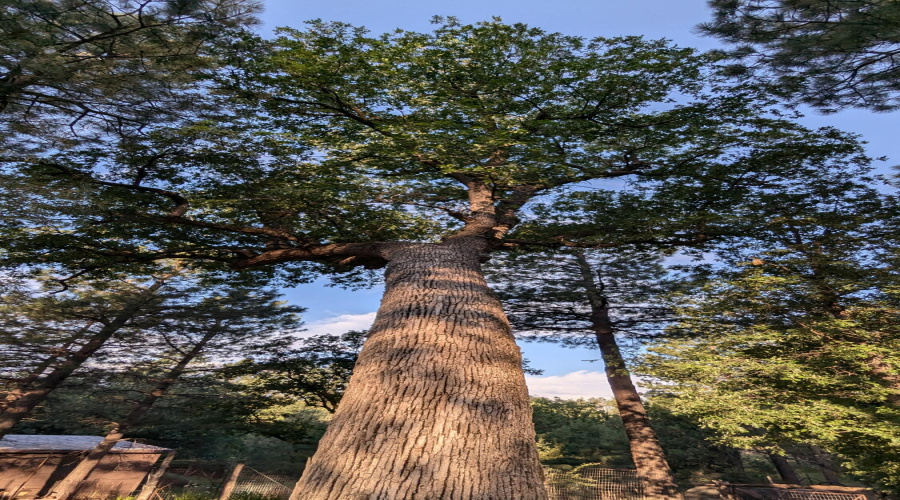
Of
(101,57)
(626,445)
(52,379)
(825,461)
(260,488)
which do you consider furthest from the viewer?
(626,445)

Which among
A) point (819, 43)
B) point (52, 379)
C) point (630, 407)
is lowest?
point (52, 379)

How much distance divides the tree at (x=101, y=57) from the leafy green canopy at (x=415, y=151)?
2.85 ft

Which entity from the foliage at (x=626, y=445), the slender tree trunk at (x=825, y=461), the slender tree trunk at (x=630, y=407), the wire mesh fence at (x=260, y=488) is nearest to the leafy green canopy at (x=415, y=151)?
the slender tree trunk at (x=630, y=407)

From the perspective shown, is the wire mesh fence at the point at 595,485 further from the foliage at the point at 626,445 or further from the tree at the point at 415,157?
the tree at the point at 415,157

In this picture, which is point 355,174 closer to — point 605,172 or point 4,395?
point 605,172

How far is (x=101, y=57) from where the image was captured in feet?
14.1

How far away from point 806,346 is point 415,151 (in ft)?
27.2

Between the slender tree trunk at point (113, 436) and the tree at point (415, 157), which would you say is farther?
the slender tree trunk at point (113, 436)

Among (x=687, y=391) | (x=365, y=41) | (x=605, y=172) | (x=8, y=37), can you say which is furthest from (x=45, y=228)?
(x=687, y=391)

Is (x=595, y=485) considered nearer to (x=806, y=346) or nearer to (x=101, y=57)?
(x=806, y=346)

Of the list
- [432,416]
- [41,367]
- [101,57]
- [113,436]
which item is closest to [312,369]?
[113,436]

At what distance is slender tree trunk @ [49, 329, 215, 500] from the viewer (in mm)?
12565

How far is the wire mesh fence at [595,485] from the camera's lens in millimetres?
12789

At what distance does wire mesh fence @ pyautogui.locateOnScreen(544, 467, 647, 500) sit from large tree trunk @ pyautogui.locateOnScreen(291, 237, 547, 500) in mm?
11808
